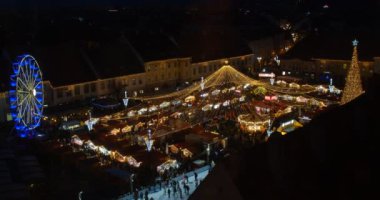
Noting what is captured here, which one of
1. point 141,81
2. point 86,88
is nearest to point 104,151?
point 86,88

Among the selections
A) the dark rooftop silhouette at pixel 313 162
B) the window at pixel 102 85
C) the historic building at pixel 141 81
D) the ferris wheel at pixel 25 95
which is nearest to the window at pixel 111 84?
the historic building at pixel 141 81

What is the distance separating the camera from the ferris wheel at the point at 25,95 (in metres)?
A: 15.1

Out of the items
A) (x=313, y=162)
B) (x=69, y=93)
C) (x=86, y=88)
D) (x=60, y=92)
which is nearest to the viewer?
(x=313, y=162)

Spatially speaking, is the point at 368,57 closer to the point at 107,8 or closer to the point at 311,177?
the point at 311,177

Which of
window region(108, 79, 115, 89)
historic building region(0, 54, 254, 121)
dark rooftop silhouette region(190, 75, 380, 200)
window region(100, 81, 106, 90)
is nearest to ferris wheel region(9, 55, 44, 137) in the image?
historic building region(0, 54, 254, 121)

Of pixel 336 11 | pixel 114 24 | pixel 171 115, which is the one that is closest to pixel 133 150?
pixel 171 115

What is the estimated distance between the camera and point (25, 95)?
1579 cm

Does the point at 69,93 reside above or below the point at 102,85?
below

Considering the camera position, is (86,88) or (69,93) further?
(86,88)

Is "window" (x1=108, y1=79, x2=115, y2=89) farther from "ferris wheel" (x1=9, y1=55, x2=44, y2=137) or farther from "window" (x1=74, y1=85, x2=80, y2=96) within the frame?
"ferris wheel" (x1=9, y1=55, x2=44, y2=137)

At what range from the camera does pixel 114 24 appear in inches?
1762

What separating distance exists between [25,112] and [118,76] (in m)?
6.42

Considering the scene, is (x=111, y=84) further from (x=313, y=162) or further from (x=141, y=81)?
(x=313, y=162)

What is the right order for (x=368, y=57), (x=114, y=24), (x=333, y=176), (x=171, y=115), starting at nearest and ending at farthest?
(x=333, y=176) < (x=171, y=115) < (x=368, y=57) < (x=114, y=24)
